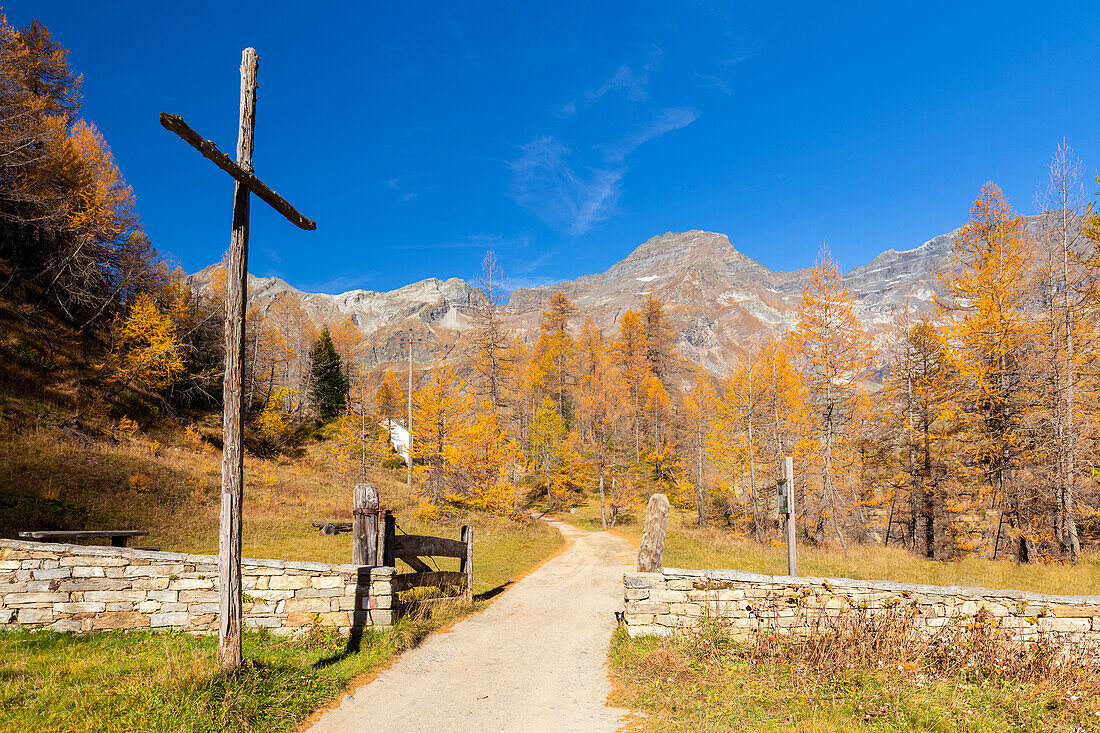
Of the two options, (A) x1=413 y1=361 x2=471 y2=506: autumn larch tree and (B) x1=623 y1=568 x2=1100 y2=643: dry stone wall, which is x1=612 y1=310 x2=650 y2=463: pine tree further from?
(B) x1=623 y1=568 x2=1100 y2=643: dry stone wall

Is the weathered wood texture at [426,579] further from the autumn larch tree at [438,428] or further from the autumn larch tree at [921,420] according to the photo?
the autumn larch tree at [921,420]

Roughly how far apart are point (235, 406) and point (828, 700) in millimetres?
7455

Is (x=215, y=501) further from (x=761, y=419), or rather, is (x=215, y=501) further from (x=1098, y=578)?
(x=1098, y=578)

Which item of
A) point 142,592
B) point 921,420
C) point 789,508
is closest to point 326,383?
point 142,592

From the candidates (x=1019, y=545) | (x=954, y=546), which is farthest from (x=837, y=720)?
(x=954, y=546)

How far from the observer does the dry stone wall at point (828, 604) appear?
692 centimetres

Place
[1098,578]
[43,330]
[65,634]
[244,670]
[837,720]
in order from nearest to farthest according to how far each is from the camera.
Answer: [837,720] < [244,670] < [65,634] < [1098,578] < [43,330]

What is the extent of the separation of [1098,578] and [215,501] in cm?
2802

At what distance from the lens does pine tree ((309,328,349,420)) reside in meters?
45.4

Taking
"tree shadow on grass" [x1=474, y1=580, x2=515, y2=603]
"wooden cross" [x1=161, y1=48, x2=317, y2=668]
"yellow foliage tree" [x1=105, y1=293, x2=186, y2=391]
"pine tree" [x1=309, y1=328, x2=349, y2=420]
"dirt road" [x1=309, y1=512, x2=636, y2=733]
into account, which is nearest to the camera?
"dirt road" [x1=309, y1=512, x2=636, y2=733]

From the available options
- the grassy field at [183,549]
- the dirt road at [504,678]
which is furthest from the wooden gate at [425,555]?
the dirt road at [504,678]

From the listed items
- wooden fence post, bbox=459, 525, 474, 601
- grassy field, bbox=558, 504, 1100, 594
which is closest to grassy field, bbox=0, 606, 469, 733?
wooden fence post, bbox=459, 525, 474, 601

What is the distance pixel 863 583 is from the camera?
7.06 meters

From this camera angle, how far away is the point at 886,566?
50.1 ft
